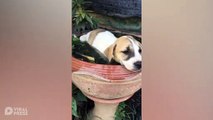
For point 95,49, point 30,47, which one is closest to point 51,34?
point 30,47

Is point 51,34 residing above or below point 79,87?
above

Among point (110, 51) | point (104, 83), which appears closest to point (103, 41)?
point (110, 51)

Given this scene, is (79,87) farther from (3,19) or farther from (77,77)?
(3,19)

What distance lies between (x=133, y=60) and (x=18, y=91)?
0.59 m

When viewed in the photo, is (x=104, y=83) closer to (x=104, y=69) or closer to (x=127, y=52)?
(x=104, y=69)

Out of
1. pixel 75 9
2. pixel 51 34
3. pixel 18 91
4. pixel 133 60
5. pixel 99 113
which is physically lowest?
pixel 99 113

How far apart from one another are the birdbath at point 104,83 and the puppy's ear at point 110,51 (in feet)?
0.16

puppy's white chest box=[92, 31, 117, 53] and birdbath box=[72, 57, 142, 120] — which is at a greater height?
puppy's white chest box=[92, 31, 117, 53]

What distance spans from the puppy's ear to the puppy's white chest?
→ 0.01 metres

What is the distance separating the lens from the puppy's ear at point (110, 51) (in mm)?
1534

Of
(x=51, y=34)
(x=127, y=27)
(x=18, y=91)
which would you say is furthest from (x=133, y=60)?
(x=18, y=91)

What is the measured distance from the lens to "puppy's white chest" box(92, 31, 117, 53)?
1537mm

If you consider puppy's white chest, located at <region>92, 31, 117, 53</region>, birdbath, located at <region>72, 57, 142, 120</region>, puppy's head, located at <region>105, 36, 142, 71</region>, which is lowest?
birdbath, located at <region>72, 57, 142, 120</region>

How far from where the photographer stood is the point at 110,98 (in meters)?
1.54
